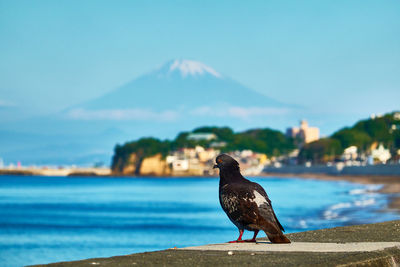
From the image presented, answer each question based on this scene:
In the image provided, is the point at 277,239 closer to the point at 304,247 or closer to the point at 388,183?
the point at 304,247

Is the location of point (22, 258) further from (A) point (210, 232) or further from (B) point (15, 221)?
(B) point (15, 221)

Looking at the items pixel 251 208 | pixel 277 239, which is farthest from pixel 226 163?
pixel 277 239

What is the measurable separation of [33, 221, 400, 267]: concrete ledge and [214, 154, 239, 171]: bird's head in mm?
852

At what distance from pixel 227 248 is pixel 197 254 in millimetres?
589

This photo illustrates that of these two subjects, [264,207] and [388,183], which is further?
[388,183]

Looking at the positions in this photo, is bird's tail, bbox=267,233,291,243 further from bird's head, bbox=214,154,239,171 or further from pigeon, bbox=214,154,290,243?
bird's head, bbox=214,154,239,171

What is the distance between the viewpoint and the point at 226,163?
8.19 m

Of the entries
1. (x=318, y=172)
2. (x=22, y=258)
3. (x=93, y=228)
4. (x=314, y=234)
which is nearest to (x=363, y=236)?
(x=314, y=234)

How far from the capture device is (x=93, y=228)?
44.0 metres

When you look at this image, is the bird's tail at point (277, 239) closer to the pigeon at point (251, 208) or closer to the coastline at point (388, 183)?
the pigeon at point (251, 208)

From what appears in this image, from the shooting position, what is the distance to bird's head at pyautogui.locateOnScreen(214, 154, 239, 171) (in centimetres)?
816

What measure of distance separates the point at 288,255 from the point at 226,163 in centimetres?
171

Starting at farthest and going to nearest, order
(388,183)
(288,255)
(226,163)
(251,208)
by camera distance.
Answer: (388,183), (226,163), (251,208), (288,255)

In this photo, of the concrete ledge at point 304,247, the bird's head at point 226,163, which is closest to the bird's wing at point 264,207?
the concrete ledge at point 304,247
